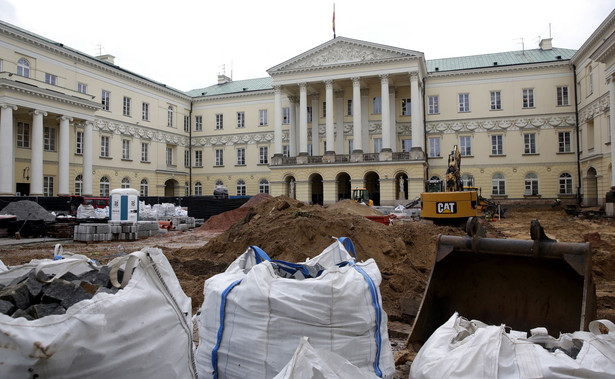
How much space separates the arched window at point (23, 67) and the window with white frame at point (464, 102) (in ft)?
113

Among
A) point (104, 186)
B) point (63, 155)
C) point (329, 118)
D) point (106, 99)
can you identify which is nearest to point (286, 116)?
point (329, 118)

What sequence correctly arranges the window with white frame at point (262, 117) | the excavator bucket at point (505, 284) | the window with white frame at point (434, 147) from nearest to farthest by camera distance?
1. the excavator bucket at point (505, 284)
2. the window with white frame at point (434, 147)
3. the window with white frame at point (262, 117)

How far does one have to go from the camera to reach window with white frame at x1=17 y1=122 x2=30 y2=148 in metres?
28.8

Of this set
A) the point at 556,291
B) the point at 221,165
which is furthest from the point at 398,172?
the point at 556,291

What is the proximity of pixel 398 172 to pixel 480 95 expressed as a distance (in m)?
10.9

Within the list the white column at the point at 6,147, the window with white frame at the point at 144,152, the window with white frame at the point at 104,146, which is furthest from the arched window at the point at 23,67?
the window with white frame at the point at 144,152

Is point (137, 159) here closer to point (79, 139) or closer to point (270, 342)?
point (79, 139)

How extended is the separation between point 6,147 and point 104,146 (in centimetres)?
1001

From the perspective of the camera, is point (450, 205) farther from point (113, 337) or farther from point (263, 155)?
point (263, 155)

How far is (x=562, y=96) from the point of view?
3441 centimetres

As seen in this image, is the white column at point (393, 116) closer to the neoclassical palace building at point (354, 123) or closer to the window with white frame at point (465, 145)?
the neoclassical palace building at point (354, 123)

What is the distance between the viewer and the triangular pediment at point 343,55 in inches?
1353

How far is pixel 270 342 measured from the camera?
96.4 inches

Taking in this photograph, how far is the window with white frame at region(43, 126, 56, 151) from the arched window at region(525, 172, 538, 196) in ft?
124
